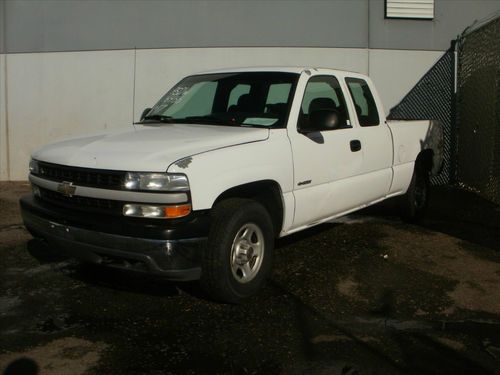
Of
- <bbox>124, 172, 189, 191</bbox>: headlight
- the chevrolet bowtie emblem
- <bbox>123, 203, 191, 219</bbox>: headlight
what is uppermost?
<bbox>124, 172, 189, 191</bbox>: headlight

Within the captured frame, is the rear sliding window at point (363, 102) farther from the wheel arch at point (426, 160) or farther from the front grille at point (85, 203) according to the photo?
the front grille at point (85, 203)

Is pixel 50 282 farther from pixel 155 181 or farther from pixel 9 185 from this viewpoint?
pixel 9 185

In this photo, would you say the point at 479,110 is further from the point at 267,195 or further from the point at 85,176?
the point at 85,176

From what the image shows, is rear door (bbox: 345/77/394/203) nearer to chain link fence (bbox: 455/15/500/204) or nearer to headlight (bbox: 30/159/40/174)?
headlight (bbox: 30/159/40/174)

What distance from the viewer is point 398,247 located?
5.97 meters

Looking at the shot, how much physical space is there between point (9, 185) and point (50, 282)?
6.27 metres

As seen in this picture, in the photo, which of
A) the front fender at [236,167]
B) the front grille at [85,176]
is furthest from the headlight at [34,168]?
the front fender at [236,167]

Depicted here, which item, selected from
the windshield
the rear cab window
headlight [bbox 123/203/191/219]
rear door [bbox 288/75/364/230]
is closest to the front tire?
headlight [bbox 123/203/191/219]

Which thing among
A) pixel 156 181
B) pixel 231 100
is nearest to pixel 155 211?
pixel 156 181

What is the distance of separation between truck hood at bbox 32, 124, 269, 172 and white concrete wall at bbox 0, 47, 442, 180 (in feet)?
19.4

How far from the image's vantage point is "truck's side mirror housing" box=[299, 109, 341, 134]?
4699 mm

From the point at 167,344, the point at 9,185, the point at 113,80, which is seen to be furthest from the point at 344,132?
the point at 9,185

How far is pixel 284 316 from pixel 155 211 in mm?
1246

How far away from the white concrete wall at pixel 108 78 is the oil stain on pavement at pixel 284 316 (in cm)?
492
